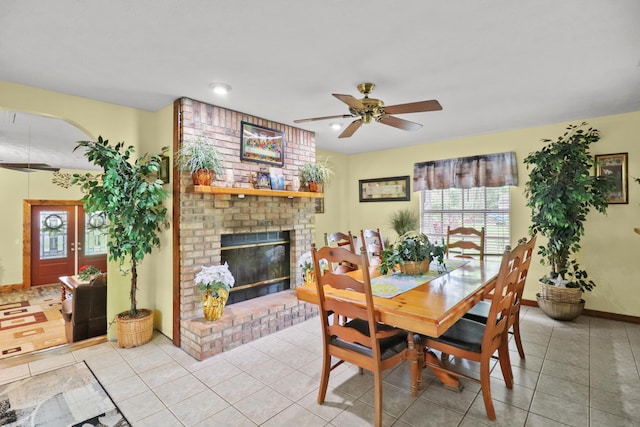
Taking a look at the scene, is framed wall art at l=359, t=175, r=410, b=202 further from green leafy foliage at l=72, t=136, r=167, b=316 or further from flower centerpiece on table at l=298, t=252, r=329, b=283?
green leafy foliage at l=72, t=136, r=167, b=316

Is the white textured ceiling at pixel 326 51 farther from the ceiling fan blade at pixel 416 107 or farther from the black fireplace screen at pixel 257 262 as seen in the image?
the black fireplace screen at pixel 257 262

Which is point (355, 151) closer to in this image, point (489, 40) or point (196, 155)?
point (196, 155)

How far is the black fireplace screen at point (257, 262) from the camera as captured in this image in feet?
11.7

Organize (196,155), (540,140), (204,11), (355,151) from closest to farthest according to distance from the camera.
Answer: (204,11) < (196,155) < (540,140) < (355,151)

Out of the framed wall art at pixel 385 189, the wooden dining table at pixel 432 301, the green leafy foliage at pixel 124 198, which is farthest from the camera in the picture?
the framed wall art at pixel 385 189

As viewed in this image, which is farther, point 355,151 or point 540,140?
point 355,151

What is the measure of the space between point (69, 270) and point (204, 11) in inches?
281

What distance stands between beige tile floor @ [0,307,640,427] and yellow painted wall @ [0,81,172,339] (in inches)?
17.9

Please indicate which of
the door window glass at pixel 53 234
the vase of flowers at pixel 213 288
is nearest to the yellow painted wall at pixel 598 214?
the vase of flowers at pixel 213 288

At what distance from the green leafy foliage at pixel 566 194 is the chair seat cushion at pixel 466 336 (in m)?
2.10

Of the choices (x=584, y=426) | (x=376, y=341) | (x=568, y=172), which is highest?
(x=568, y=172)

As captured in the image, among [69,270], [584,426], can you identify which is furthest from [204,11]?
[69,270]

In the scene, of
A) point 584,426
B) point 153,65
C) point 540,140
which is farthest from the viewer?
point 540,140

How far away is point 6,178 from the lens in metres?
5.92
